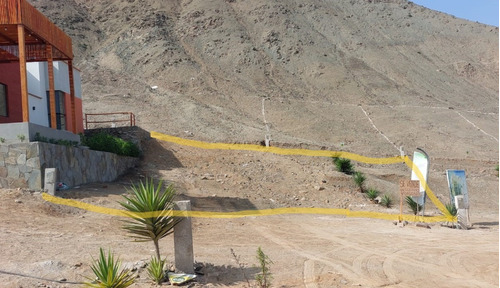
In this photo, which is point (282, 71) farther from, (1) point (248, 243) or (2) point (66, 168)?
(1) point (248, 243)

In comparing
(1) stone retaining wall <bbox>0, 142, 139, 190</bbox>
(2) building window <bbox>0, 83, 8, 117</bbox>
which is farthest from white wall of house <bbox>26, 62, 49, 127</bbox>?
(1) stone retaining wall <bbox>0, 142, 139, 190</bbox>

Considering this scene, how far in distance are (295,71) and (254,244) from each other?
47096 millimetres

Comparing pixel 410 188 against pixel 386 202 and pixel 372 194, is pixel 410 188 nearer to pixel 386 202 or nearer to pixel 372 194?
pixel 386 202

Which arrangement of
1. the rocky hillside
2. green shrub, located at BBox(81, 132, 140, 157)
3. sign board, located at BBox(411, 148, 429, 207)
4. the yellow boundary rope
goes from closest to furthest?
the yellow boundary rope, sign board, located at BBox(411, 148, 429, 207), green shrub, located at BBox(81, 132, 140, 157), the rocky hillside

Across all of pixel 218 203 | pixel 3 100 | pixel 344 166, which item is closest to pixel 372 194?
pixel 344 166

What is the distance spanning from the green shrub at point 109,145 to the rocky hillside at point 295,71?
28.9 ft

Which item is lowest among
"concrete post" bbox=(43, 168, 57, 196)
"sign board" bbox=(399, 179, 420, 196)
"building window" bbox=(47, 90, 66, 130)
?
"sign board" bbox=(399, 179, 420, 196)

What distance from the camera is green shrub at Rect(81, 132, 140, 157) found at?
2025cm

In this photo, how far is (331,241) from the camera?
11859 millimetres

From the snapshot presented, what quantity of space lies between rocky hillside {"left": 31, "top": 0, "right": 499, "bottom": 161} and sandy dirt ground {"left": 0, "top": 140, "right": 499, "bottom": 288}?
12.5 m

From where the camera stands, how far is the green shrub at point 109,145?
66.4ft

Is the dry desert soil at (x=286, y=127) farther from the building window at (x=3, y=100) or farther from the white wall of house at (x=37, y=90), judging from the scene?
the building window at (x=3, y=100)

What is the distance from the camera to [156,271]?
7.54 meters

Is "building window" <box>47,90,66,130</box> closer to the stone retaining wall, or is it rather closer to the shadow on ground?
the stone retaining wall
